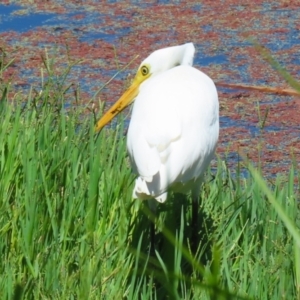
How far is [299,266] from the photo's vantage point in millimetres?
1188

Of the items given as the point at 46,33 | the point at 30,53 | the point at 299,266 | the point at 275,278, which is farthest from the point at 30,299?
the point at 46,33

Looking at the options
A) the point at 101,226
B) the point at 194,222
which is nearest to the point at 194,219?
the point at 194,222

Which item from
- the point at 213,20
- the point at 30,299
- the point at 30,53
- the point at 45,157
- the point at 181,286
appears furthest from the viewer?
the point at 213,20

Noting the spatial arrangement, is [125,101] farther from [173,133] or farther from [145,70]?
[173,133]

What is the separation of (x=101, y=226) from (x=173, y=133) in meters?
0.35

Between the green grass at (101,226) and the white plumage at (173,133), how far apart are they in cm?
11

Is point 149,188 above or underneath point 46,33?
above

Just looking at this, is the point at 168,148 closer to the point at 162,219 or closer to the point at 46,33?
the point at 162,219

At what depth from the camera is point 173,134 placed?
2.18 m

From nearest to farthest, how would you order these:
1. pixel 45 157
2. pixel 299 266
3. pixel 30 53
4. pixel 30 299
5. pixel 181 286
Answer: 1. pixel 299 266
2. pixel 30 299
3. pixel 181 286
4. pixel 45 157
5. pixel 30 53

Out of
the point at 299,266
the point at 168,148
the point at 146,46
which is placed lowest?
the point at 146,46

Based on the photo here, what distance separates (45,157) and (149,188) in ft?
1.55

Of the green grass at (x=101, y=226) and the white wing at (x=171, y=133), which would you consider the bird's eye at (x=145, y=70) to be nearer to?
the green grass at (x=101, y=226)

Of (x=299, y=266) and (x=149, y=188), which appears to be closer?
(x=299, y=266)
